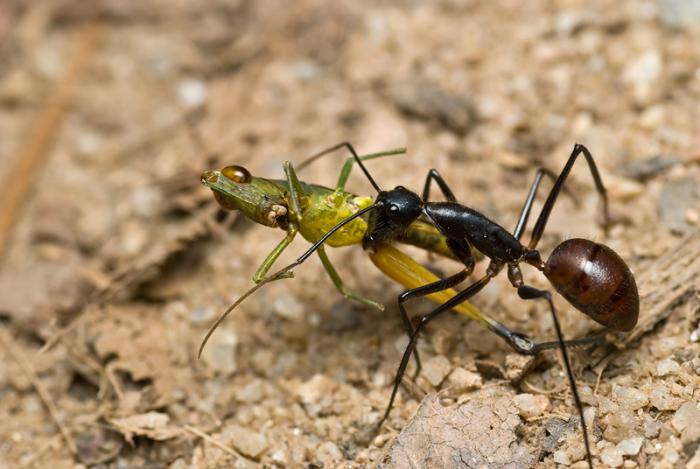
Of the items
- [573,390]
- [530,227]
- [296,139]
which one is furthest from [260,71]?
[573,390]

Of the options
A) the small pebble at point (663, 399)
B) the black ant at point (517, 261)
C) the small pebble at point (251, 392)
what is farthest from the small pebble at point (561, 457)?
the small pebble at point (251, 392)

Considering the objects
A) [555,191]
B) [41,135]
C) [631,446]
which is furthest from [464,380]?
[41,135]

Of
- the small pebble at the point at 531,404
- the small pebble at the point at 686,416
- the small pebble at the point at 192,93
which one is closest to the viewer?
the small pebble at the point at 686,416

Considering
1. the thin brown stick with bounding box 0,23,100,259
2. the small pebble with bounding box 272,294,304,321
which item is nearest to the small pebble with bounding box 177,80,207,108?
the thin brown stick with bounding box 0,23,100,259

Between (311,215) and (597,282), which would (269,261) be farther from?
(597,282)

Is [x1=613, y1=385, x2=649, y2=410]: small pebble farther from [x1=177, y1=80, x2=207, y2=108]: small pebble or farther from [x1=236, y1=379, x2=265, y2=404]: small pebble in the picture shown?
[x1=177, y1=80, x2=207, y2=108]: small pebble

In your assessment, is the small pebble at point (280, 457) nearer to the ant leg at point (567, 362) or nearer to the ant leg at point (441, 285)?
the ant leg at point (441, 285)
